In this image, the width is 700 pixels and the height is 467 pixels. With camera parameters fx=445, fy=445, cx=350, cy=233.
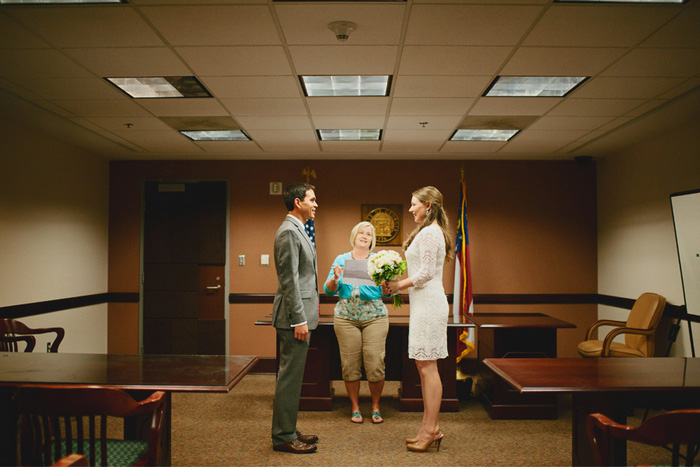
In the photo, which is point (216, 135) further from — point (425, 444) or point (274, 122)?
point (425, 444)

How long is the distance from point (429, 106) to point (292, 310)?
6.95 feet

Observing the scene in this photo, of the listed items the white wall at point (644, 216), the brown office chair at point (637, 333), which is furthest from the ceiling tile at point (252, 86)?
the white wall at point (644, 216)

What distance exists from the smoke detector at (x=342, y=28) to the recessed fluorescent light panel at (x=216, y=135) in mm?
2456

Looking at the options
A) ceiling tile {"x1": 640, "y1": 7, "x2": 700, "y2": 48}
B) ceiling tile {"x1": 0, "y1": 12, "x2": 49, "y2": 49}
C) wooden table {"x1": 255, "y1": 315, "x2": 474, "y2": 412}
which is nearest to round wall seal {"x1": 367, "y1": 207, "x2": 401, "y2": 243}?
wooden table {"x1": 255, "y1": 315, "x2": 474, "y2": 412}

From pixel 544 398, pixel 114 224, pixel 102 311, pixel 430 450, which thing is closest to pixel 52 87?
pixel 114 224

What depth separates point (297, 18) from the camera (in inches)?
94.1

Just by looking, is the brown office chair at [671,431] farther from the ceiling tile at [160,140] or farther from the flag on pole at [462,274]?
the ceiling tile at [160,140]

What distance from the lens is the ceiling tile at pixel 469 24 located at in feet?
7.55

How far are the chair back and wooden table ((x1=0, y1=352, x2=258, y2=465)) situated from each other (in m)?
3.83

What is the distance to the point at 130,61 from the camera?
293cm

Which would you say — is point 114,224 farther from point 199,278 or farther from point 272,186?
point 272,186

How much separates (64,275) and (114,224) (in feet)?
3.64

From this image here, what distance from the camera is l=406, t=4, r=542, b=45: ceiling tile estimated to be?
230cm

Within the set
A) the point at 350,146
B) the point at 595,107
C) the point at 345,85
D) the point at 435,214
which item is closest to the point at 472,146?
the point at 350,146
